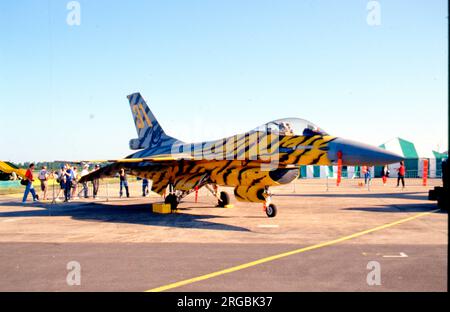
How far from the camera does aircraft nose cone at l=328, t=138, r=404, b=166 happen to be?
11.9m

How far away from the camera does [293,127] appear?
12945mm

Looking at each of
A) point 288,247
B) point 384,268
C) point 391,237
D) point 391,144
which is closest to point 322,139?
point 391,237

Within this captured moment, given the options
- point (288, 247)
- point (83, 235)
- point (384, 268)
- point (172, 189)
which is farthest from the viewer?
point (172, 189)

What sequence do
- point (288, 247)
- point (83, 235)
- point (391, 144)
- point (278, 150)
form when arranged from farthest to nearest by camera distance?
point (391, 144) → point (278, 150) → point (83, 235) → point (288, 247)

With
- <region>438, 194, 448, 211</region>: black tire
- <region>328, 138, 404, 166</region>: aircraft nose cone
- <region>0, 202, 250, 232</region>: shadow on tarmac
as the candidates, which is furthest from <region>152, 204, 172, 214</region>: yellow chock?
<region>438, 194, 448, 211</region>: black tire

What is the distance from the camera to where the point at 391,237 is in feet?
31.4

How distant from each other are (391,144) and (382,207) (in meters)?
30.8

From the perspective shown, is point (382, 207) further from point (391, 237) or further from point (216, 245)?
point (216, 245)

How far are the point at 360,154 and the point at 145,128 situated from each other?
38.0 feet

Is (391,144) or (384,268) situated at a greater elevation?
(391,144)

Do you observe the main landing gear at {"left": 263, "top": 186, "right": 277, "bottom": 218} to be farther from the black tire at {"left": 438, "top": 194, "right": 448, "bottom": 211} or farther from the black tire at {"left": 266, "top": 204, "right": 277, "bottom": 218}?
the black tire at {"left": 438, "top": 194, "right": 448, "bottom": 211}

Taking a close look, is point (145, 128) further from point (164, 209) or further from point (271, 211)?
point (271, 211)

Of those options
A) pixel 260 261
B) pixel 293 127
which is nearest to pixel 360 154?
pixel 293 127

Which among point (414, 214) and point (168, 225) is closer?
point (168, 225)
